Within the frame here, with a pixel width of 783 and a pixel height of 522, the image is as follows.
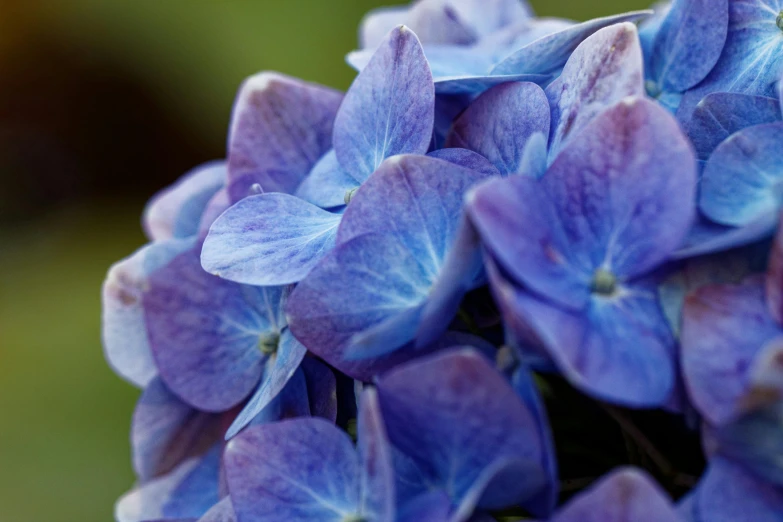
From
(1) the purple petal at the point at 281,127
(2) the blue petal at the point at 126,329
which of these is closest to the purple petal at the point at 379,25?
(1) the purple petal at the point at 281,127

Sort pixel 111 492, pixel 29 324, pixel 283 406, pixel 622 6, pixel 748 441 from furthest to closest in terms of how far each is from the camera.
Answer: pixel 622 6, pixel 29 324, pixel 111 492, pixel 283 406, pixel 748 441

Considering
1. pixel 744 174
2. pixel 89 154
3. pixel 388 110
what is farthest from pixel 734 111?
pixel 89 154

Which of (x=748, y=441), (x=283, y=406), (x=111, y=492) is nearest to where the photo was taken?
(x=748, y=441)

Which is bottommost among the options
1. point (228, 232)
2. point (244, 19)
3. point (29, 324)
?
point (29, 324)

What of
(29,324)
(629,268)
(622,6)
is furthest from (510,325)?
(622,6)

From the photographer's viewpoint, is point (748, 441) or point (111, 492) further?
point (111, 492)

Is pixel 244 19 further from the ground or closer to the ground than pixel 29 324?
further from the ground

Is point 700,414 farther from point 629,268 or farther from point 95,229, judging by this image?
point 95,229
